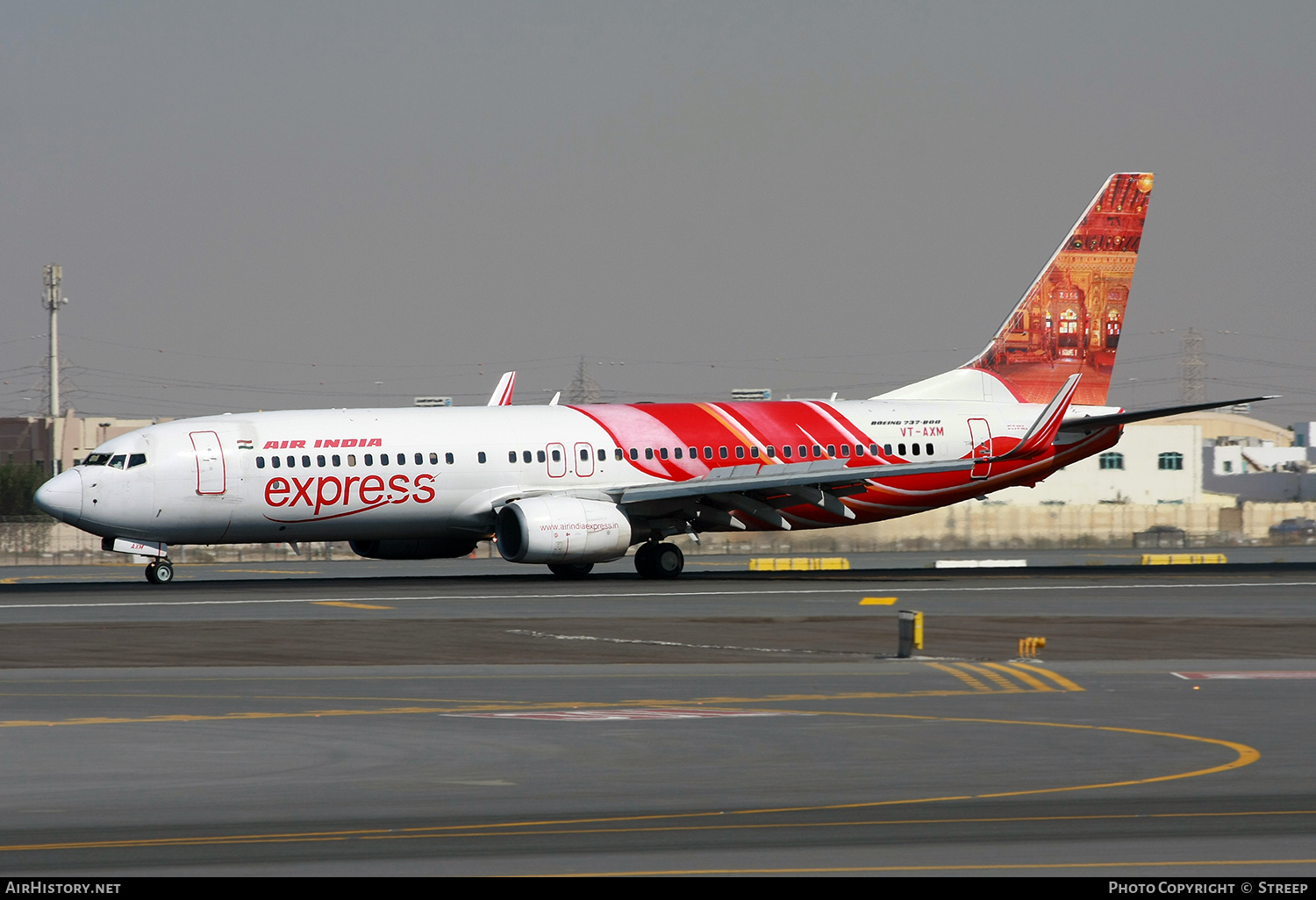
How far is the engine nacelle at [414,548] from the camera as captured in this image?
4831 cm

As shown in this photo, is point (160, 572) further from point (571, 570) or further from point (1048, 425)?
point (1048, 425)

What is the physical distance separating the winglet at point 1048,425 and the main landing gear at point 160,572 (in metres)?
23.9

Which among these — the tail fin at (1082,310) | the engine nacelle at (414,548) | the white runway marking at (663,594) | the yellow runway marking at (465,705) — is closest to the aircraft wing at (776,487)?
the white runway marking at (663,594)

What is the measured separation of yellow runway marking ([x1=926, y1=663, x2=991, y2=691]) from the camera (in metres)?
22.8

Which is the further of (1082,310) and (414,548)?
(1082,310)

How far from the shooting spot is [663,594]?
40969 millimetres

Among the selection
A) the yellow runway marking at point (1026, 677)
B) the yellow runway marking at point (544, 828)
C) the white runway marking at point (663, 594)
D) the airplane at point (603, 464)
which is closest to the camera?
the yellow runway marking at point (544, 828)

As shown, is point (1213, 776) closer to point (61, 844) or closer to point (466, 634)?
point (61, 844)

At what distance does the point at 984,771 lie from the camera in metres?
15.8

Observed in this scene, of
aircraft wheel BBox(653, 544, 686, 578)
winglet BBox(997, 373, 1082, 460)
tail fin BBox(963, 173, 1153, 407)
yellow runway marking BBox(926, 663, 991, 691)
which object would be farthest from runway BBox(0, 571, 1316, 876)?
tail fin BBox(963, 173, 1153, 407)

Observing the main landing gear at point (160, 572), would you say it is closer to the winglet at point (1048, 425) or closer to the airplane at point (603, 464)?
the airplane at point (603, 464)

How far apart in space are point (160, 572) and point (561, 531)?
11.0 metres

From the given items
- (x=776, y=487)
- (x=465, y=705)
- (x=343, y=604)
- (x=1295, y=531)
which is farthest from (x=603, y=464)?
(x=1295, y=531)

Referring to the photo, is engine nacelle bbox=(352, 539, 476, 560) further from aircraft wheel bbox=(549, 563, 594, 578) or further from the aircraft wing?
the aircraft wing
